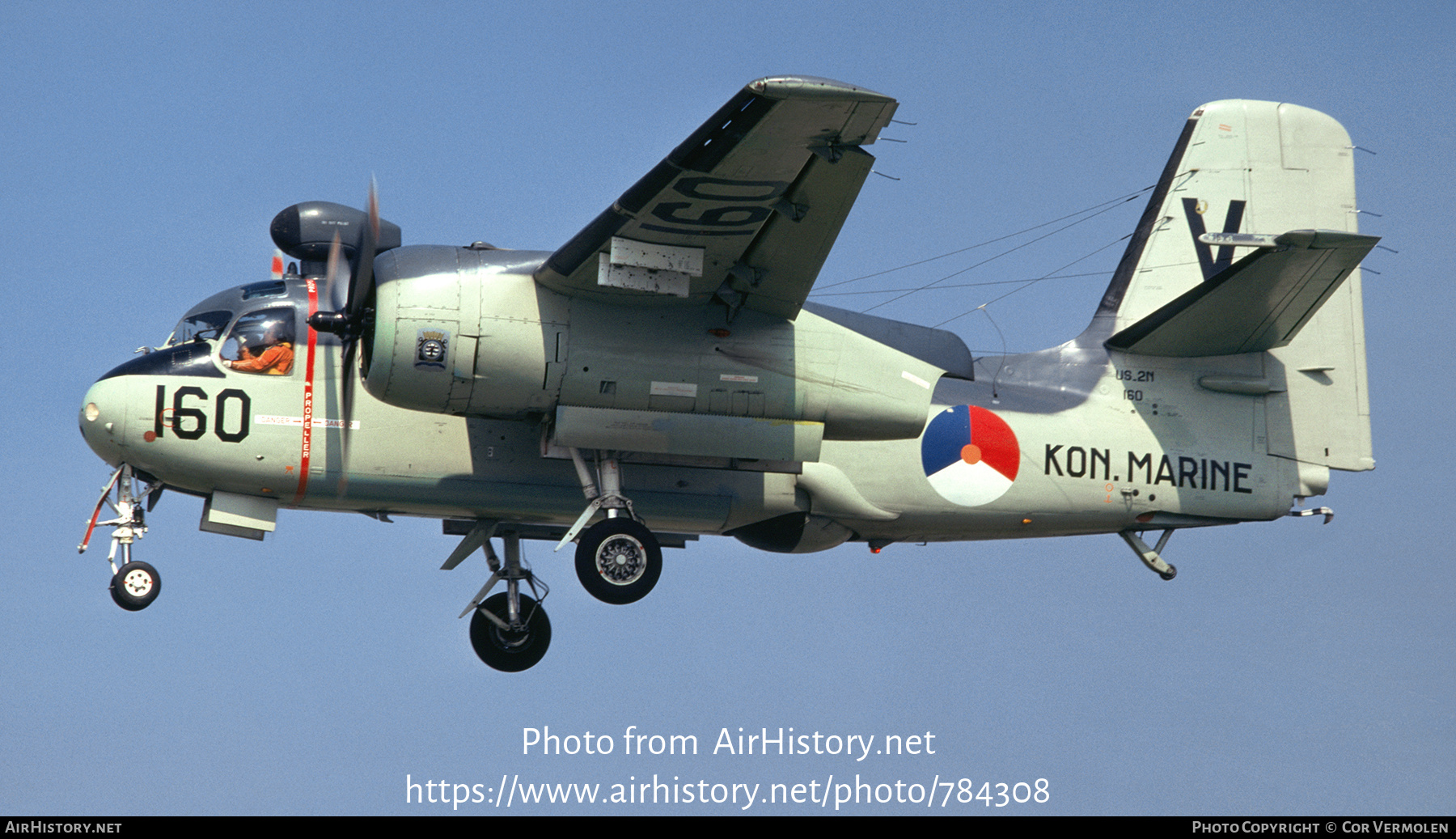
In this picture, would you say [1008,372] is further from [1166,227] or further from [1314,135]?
[1314,135]

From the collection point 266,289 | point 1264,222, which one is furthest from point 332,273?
point 1264,222

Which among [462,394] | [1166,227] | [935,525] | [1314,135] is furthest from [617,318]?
[1314,135]

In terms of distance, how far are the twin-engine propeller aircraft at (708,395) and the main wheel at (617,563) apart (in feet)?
0.09

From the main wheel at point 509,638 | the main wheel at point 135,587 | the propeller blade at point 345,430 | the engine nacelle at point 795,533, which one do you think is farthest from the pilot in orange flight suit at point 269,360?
the engine nacelle at point 795,533

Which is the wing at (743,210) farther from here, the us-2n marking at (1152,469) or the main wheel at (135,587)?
the main wheel at (135,587)

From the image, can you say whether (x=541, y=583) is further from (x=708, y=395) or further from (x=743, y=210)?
(x=743, y=210)

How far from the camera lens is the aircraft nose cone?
1468 centimetres

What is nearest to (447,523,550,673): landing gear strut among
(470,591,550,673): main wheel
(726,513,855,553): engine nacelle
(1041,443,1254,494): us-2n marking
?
(470,591,550,673): main wheel

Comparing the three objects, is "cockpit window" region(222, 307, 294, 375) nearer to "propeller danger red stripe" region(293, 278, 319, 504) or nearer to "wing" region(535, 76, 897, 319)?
"propeller danger red stripe" region(293, 278, 319, 504)

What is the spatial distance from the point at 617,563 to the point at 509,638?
3.33 meters

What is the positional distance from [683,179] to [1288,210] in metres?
9.19

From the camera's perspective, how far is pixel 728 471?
16.2 m

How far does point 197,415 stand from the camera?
583 inches

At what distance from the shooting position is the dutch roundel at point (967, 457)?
54.3 feet
